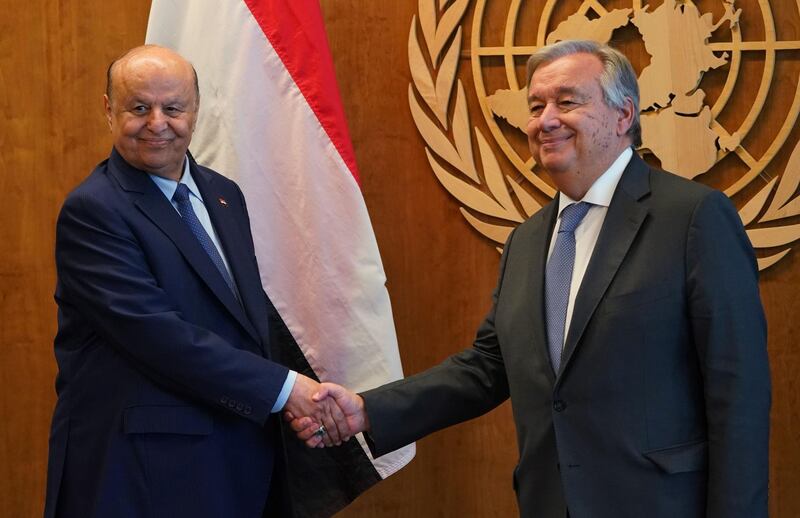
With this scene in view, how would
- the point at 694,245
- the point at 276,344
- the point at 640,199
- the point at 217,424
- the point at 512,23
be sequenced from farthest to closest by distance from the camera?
the point at 512,23
the point at 276,344
the point at 217,424
the point at 640,199
the point at 694,245

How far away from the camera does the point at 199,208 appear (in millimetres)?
2311

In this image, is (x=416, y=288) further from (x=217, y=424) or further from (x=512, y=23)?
(x=217, y=424)

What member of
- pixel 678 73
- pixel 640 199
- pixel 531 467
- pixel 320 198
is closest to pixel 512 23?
pixel 678 73

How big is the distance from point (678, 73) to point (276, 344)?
4.58 ft

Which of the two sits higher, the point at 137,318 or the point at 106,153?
the point at 106,153

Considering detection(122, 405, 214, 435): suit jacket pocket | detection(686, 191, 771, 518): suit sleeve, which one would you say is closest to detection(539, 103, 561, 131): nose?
detection(686, 191, 771, 518): suit sleeve

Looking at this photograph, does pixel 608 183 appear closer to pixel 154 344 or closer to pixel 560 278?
pixel 560 278

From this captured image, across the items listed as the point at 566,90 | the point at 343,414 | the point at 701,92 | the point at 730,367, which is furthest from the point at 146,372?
the point at 701,92

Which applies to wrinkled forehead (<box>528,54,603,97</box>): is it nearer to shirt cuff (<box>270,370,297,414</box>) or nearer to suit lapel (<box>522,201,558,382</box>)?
suit lapel (<box>522,201,558,382</box>)

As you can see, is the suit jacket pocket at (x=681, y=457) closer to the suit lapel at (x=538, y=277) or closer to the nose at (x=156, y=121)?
the suit lapel at (x=538, y=277)

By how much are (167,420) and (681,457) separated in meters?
1.06

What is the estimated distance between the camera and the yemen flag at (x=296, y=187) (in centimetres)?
271

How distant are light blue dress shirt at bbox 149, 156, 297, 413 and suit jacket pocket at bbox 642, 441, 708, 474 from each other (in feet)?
2.78

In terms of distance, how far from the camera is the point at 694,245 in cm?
181
